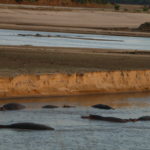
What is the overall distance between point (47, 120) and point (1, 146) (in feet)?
10.2

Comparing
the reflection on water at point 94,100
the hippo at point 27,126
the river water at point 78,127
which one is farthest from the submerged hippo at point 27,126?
the reflection on water at point 94,100

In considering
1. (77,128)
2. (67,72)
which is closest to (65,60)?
(67,72)

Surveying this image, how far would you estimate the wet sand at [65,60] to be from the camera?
24.5m

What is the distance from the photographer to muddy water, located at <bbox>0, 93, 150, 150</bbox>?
49.8 ft

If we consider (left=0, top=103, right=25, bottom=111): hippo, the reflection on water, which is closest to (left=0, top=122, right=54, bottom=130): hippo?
(left=0, top=103, right=25, bottom=111): hippo

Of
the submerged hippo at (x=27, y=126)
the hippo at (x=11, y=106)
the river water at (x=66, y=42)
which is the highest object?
the submerged hippo at (x=27, y=126)

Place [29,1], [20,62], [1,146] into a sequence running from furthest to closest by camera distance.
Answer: [29,1] → [20,62] → [1,146]

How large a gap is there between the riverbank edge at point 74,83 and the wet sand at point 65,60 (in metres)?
1.28

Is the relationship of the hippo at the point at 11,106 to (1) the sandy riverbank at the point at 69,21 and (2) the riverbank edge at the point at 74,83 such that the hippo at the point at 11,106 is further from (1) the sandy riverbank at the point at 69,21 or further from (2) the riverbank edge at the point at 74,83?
(1) the sandy riverbank at the point at 69,21

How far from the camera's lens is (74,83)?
22.0 metres

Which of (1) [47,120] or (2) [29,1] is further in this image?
(2) [29,1]

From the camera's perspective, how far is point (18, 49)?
30703mm

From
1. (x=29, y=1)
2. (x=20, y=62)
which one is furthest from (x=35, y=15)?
(x=20, y=62)

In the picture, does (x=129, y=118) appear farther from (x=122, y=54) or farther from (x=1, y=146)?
(x=122, y=54)
